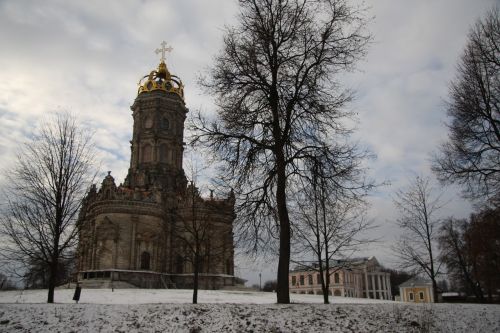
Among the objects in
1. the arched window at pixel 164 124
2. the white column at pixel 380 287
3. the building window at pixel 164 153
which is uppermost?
the arched window at pixel 164 124

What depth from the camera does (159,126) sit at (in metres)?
52.4

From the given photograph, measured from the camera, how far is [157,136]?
51719 millimetres

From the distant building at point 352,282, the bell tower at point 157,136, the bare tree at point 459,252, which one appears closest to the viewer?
the bare tree at point 459,252

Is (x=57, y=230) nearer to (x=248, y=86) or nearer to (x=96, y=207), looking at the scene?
(x=248, y=86)

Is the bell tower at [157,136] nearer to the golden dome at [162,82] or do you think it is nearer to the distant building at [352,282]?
the golden dome at [162,82]

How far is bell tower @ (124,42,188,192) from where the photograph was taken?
50125 millimetres

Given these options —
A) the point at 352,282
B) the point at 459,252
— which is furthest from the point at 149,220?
the point at 352,282

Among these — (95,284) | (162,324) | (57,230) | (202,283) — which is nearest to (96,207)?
(95,284)

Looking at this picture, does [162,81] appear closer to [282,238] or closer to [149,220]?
[149,220]

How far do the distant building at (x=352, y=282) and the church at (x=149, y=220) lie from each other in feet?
105

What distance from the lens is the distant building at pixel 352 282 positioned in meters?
79.2

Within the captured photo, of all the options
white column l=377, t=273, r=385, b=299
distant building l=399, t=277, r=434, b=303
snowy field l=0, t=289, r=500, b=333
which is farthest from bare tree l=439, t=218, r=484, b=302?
white column l=377, t=273, r=385, b=299

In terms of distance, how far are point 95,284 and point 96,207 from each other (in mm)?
7887

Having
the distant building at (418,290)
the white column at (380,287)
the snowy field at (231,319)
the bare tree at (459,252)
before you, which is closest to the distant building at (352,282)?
the white column at (380,287)
